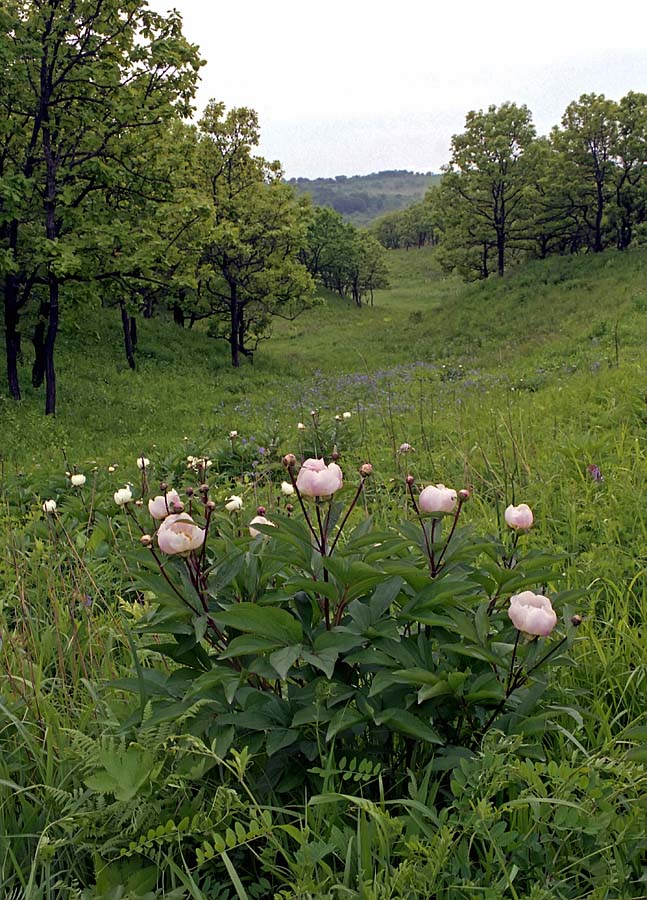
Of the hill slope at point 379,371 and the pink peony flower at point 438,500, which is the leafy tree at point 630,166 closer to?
the hill slope at point 379,371

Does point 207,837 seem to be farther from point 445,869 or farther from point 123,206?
point 123,206

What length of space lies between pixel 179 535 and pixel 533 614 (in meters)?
0.88

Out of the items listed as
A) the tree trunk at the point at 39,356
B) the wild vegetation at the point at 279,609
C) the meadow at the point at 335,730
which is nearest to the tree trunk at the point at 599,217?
the wild vegetation at the point at 279,609

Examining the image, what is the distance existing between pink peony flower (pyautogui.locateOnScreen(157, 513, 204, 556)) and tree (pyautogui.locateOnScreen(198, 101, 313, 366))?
56.4 feet

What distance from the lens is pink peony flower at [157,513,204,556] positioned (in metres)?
1.43

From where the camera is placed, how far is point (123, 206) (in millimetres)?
11930

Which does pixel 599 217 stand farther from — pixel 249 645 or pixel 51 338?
pixel 249 645

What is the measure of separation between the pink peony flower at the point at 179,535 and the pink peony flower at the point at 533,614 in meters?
0.81

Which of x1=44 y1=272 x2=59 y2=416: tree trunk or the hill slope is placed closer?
the hill slope

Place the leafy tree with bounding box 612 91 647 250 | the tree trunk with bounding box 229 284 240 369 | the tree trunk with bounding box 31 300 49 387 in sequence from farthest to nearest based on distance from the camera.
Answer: the leafy tree with bounding box 612 91 647 250 < the tree trunk with bounding box 229 284 240 369 < the tree trunk with bounding box 31 300 49 387

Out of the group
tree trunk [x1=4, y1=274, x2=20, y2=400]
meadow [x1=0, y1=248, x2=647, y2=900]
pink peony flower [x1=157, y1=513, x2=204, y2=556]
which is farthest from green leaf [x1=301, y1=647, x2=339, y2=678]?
tree trunk [x1=4, y1=274, x2=20, y2=400]

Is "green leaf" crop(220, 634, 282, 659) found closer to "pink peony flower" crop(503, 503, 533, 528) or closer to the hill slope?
"pink peony flower" crop(503, 503, 533, 528)

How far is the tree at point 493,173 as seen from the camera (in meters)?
26.6

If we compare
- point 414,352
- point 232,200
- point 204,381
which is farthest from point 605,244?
point 204,381
